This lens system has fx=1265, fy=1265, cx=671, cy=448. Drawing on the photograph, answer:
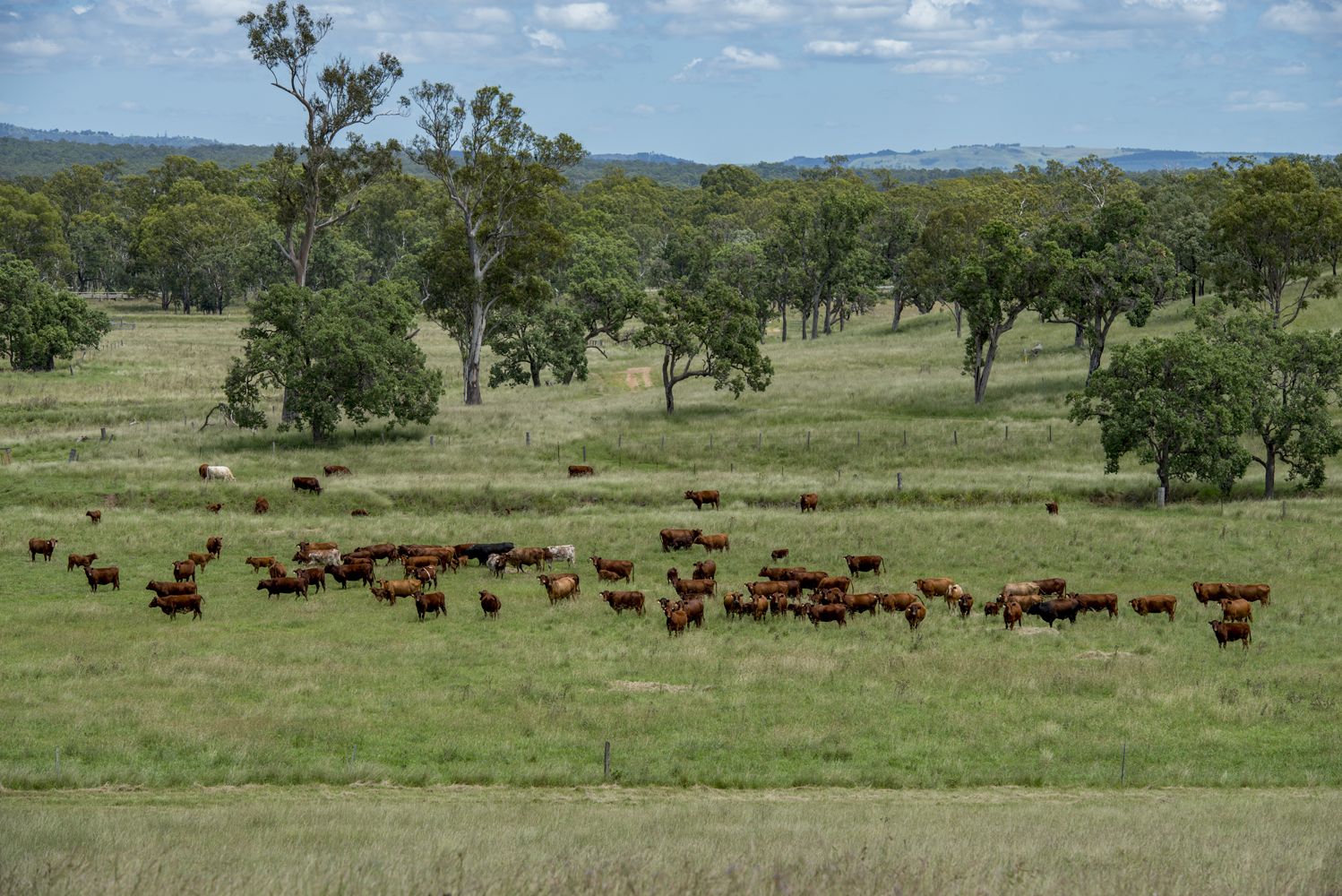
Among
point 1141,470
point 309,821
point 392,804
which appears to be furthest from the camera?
point 1141,470

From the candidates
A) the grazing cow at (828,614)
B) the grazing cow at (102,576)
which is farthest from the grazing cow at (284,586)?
the grazing cow at (828,614)

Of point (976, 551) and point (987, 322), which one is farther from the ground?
point (987, 322)

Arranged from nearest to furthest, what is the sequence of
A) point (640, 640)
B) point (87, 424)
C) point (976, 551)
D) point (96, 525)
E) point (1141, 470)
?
point (640, 640) → point (976, 551) → point (96, 525) → point (1141, 470) → point (87, 424)

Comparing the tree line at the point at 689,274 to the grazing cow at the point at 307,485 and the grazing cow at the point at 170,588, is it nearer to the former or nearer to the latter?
the grazing cow at the point at 307,485

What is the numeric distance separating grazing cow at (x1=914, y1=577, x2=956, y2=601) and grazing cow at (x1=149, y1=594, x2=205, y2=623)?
1839 cm

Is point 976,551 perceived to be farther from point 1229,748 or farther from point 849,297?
point 849,297

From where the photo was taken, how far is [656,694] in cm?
2427

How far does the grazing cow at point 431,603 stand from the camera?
31297mm

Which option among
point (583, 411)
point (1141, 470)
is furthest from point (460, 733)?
point (583, 411)

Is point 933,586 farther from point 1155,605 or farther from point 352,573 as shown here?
point 352,573

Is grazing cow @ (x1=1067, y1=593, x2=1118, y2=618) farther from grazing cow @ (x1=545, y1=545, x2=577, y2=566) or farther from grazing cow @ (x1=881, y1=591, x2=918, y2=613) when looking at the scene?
grazing cow @ (x1=545, y1=545, x2=577, y2=566)

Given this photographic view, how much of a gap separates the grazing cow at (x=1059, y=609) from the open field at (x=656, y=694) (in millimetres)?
378

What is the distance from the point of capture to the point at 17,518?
42625 millimetres

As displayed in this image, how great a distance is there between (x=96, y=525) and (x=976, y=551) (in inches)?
1139
